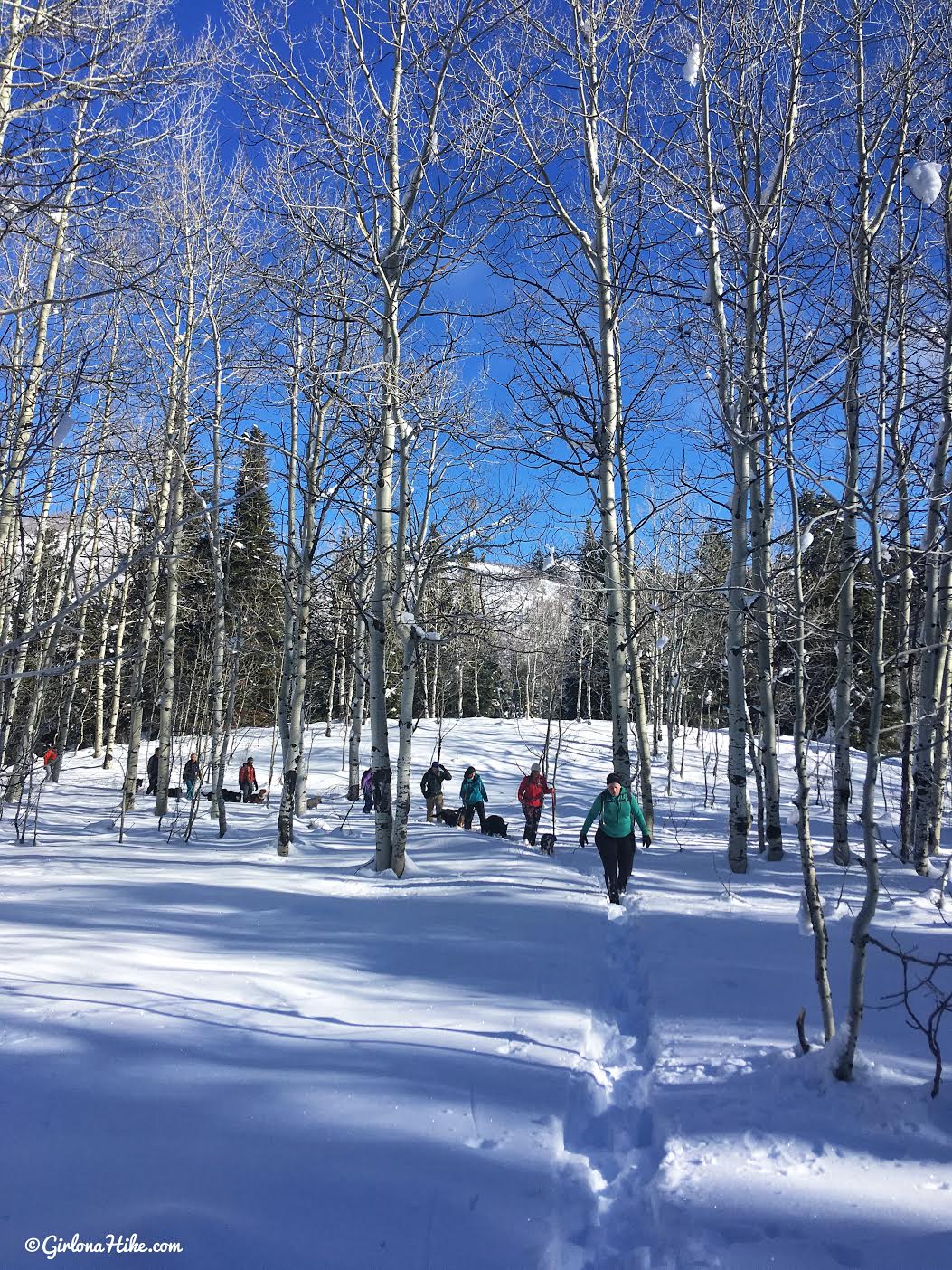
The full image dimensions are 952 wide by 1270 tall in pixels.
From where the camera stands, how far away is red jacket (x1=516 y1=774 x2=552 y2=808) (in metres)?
12.1

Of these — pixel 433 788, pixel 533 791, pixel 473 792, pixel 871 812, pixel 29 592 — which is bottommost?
pixel 433 788

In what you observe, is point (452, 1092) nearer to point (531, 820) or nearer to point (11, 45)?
point (11, 45)

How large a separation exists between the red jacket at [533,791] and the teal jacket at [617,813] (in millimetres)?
4370

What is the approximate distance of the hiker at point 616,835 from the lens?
24.9 feet

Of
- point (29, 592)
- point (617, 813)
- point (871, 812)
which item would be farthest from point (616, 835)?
point (29, 592)

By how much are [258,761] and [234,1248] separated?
26.2 m

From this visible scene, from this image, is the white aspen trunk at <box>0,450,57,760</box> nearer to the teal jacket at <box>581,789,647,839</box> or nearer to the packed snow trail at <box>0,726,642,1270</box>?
the packed snow trail at <box>0,726,642,1270</box>

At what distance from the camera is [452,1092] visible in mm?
3414

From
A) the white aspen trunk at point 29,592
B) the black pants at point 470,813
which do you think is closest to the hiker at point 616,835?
the white aspen trunk at point 29,592

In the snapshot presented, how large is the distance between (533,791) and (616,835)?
4603 millimetres

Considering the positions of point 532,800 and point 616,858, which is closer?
point 616,858

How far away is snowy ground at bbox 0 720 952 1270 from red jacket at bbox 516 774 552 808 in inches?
205

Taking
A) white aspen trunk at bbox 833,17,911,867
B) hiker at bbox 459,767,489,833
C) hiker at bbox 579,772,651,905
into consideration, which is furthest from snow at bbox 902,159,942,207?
hiker at bbox 459,767,489,833

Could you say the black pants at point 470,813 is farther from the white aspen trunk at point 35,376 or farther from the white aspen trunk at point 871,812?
the white aspen trunk at point 871,812
